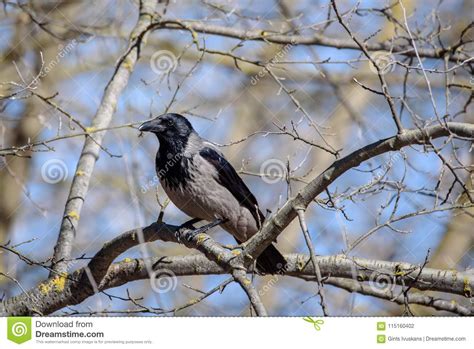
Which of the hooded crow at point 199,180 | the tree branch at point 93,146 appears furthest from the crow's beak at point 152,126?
the tree branch at point 93,146

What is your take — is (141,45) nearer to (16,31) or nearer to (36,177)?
(16,31)

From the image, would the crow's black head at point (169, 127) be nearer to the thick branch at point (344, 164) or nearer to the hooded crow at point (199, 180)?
the hooded crow at point (199, 180)

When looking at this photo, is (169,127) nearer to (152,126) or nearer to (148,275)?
(152,126)

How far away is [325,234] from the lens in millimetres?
9648

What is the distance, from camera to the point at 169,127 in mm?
6566

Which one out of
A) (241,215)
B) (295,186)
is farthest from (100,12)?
(241,215)

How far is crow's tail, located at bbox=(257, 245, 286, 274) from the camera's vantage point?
18.4 feet

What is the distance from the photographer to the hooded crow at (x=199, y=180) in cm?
623
